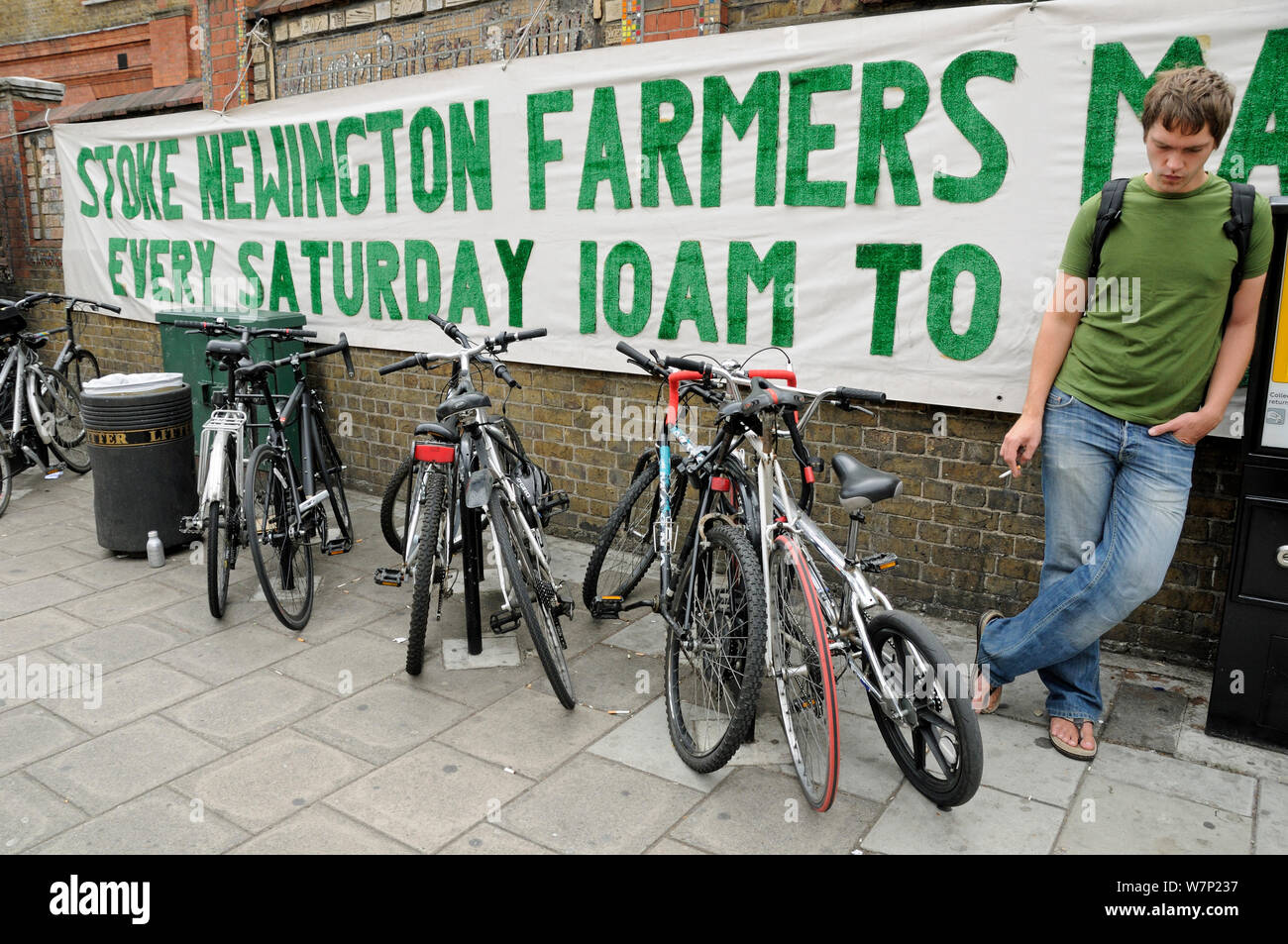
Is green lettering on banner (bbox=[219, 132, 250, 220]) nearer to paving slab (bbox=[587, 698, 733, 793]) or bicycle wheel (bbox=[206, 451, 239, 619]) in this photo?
bicycle wheel (bbox=[206, 451, 239, 619])

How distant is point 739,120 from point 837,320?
3.65 ft

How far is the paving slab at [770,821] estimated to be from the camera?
3.09m

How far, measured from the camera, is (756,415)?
135 inches

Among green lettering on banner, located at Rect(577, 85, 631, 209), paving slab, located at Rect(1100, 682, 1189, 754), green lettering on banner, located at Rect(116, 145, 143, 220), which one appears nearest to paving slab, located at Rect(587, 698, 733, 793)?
paving slab, located at Rect(1100, 682, 1189, 754)

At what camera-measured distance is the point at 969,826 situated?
10.4 feet

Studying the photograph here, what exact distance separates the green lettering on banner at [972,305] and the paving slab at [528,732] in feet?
7.38

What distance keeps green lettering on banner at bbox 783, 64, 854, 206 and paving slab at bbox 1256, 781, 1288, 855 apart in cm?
293

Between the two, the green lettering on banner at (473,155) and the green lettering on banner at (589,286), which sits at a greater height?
the green lettering on banner at (473,155)

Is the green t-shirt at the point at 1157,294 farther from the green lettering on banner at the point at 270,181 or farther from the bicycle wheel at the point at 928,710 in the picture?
the green lettering on banner at the point at 270,181

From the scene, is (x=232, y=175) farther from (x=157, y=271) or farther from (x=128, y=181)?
(x=128, y=181)

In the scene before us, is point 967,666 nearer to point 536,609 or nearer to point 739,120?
point 536,609

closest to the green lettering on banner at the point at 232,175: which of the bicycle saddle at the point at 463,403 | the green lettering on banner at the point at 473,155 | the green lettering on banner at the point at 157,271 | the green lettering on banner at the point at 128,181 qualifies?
the green lettering on banner at the point at 157,271

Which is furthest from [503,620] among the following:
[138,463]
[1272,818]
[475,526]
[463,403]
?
[1272,818]

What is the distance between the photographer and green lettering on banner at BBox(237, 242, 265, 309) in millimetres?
7512
